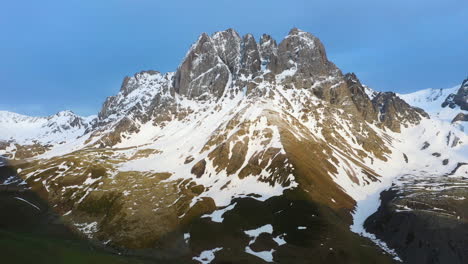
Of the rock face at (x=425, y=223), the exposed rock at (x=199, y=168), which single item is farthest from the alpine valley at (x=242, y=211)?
the exposed rock at (x=199, y=168)

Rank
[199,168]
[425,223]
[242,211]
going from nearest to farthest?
1. [425,223]
2. [242,211]
3. [199,168]

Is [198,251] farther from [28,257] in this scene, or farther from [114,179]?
[114,179]

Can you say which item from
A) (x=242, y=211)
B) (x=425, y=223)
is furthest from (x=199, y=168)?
(x=425, y=223)

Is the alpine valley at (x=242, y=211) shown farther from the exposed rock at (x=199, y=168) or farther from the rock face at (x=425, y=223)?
the exposed rock at (x=199, y=168)

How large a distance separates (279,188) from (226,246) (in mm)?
45836

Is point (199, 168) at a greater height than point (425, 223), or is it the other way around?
point (199, 168)

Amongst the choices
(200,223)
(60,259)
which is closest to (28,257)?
(60,259)

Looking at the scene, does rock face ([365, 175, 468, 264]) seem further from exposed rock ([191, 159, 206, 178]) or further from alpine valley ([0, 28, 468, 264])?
exposed rock ([191, 159, 206, 178])

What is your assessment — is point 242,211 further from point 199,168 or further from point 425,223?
point 425,223

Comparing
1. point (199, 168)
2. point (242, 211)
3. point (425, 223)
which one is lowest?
point (425, 223)

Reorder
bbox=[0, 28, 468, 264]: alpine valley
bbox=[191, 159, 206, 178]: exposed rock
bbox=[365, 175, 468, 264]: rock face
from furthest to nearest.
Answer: bbox=[191, 159, 206, 178]: exposed rock
bbox=[0, 28, 468, 264]: alpine valley
bbox=[365, 175, 468, 264]: rock face

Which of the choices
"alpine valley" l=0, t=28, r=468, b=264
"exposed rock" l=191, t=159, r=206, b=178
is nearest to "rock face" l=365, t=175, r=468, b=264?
"alpine valley" l=0, t=28, r=468, b=264

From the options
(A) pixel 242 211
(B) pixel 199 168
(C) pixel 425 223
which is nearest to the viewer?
(C) pixel 425 223

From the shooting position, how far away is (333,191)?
147m
